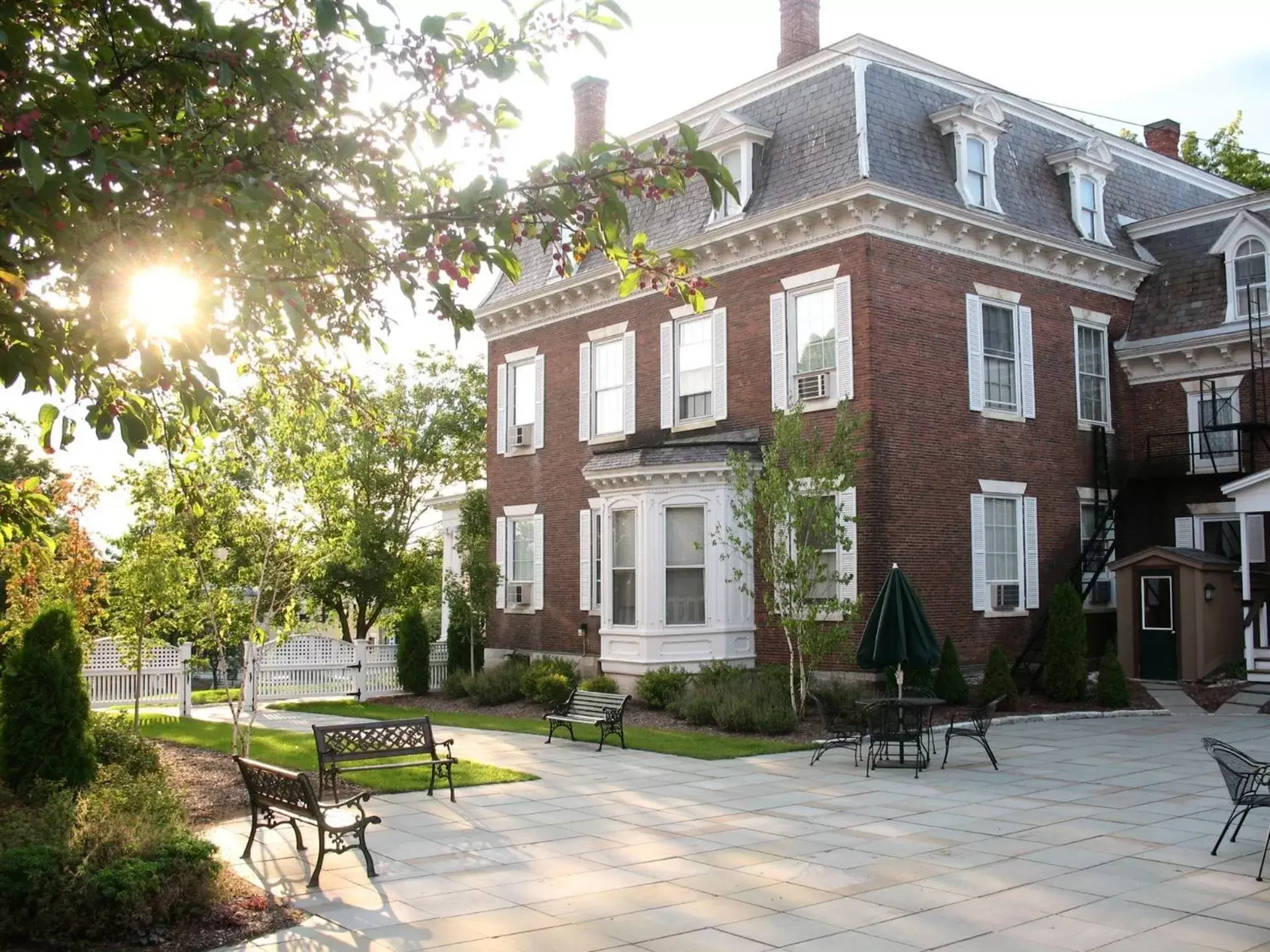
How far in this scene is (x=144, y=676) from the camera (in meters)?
24.2

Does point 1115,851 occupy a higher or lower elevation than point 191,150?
lower

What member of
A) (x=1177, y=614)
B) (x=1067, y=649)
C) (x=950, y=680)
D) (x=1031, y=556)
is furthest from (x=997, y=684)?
(x=1177, y=614)

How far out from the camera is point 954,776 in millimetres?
14141

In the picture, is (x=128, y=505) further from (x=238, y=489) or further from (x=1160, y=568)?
(x=1160, y=568)

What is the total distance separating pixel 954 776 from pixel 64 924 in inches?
397

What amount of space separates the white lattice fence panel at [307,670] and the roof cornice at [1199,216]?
67.6 feet

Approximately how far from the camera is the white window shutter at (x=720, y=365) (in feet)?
74.3

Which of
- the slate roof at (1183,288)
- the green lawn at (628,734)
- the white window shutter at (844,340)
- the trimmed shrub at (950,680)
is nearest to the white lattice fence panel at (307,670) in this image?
the green lawn at (628,734)

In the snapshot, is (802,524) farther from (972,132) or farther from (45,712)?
(45,712)

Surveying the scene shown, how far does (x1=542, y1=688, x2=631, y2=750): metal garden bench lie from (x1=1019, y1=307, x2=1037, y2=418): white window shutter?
1048cm

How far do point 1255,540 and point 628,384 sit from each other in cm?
1262

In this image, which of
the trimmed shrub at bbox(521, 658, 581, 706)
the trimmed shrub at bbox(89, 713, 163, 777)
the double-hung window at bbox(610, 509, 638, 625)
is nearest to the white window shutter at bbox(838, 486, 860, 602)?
the double-hung window at bbox(610, 509, 638, 625)

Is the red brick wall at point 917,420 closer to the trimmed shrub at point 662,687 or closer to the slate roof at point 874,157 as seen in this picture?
the slate roof at point 874,157

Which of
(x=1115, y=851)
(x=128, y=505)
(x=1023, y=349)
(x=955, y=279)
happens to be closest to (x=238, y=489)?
(x=128, y=505)
